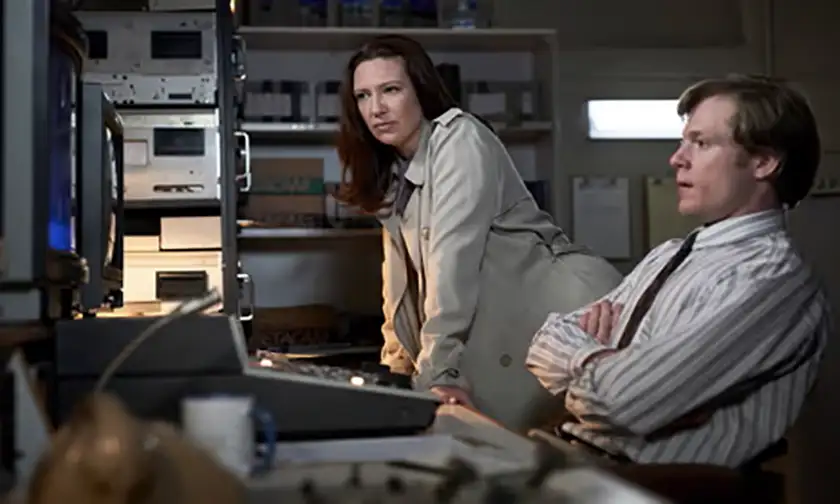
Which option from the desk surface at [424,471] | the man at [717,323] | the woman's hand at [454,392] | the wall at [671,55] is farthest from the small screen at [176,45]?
the desk surface at [424,471]

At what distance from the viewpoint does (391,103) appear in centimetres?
219

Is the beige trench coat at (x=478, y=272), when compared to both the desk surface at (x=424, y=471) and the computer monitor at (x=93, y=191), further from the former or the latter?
the desk surface at (x=424, y=471)

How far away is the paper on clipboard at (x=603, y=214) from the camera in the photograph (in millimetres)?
3791

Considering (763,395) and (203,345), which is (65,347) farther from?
(763,395)

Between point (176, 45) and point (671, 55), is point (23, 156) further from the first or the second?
point (671, 55)

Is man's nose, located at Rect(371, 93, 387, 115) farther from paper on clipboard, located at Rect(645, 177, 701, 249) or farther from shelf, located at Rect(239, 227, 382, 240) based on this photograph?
paper on clipboard, located at Rect(645, 177, 701, 249)

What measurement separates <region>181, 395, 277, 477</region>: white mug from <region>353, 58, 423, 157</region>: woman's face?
138 centimetres

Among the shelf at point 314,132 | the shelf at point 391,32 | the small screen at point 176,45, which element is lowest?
the shelf at point 314,132

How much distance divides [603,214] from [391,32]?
1055mm

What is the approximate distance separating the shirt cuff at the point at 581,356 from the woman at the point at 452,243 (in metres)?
0.40

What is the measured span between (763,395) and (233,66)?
2031 millimetres

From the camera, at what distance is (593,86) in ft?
12.6

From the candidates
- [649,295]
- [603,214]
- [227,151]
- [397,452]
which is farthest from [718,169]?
[603,214]

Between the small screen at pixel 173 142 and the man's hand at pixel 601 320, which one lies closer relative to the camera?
the man's hand at pixel 601 320
